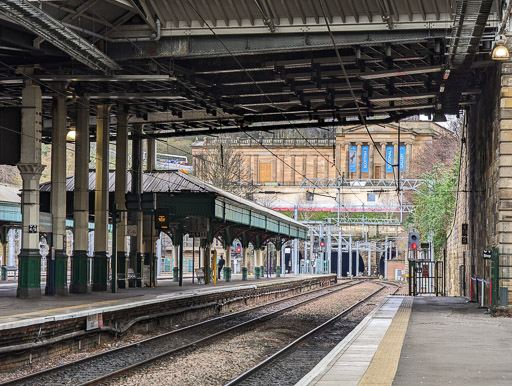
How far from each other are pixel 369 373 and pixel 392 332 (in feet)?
20.4

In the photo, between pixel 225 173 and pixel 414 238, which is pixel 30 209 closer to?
pixel 414 238

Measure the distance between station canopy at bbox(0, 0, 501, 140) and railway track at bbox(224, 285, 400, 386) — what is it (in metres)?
6.42

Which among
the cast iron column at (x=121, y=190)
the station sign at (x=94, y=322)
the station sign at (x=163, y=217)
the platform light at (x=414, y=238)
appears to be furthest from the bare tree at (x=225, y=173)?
the station sign at (x=94, y=322)

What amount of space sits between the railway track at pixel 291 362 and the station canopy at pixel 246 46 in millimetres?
6417

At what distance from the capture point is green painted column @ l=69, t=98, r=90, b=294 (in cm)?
2723

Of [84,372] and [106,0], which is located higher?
[106,0]

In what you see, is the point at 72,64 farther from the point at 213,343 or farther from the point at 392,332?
the point at 392,332

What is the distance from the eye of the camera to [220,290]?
30531mm

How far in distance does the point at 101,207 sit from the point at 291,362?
14.4m

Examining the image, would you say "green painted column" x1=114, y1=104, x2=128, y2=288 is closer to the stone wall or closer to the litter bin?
the stone wall

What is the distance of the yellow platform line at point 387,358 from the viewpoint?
11070 mm

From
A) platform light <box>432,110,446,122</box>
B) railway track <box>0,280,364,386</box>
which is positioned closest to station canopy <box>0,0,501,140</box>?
platform light <box>432,110,446,122</box>

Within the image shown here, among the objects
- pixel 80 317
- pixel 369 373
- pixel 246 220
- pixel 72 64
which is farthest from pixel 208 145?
pixel 369 373

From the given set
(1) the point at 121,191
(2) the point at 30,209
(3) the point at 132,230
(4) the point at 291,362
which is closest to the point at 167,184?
(1) the point at 121,191
